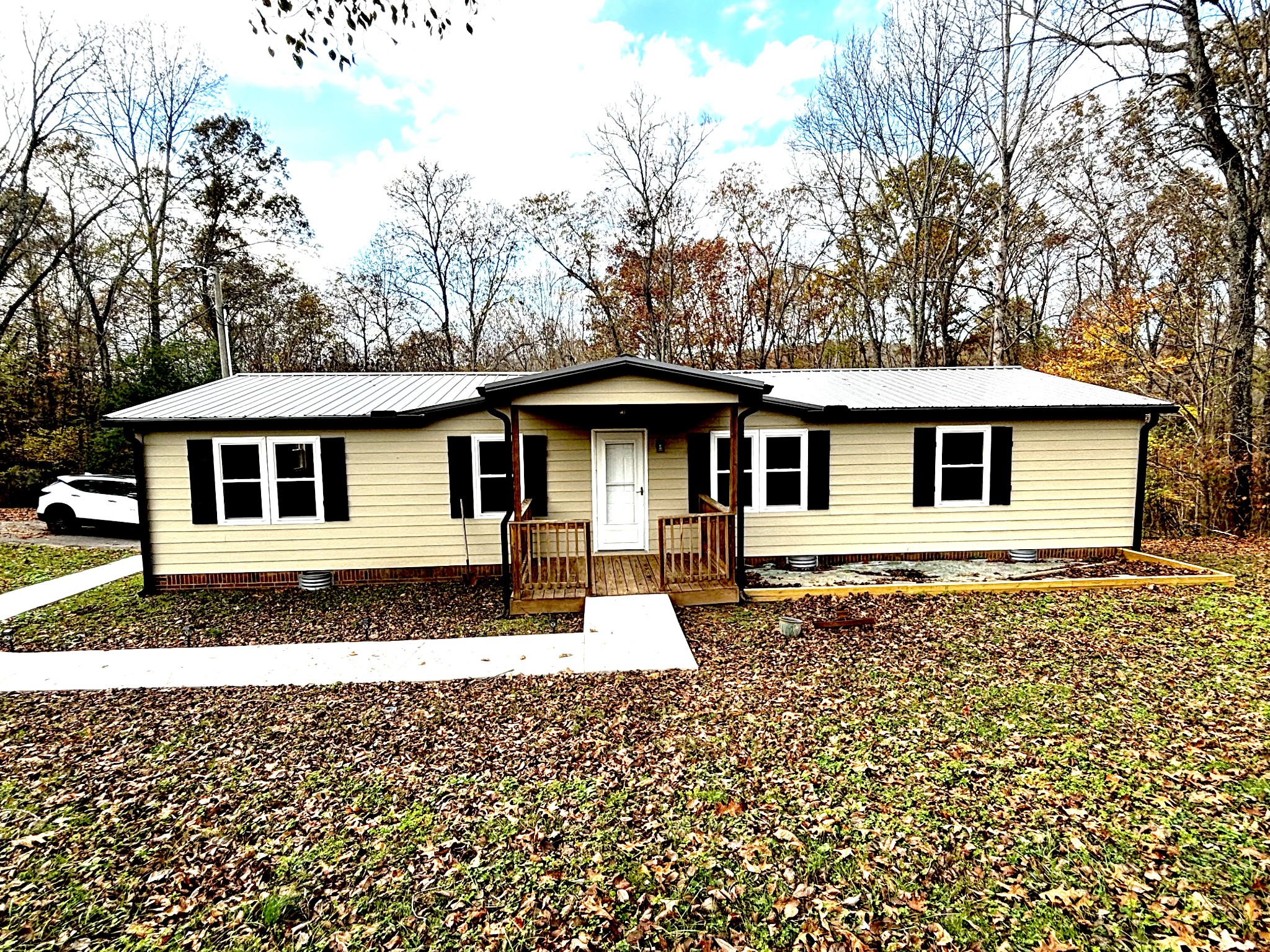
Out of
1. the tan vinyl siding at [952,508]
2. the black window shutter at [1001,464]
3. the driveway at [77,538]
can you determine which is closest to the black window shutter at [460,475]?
the tan vinyl siding at [952,508]

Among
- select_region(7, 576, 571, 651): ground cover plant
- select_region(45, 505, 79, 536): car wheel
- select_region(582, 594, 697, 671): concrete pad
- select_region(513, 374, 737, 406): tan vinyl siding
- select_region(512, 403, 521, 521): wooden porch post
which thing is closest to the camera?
select_region(582, 594, 697, 671): concrete pad

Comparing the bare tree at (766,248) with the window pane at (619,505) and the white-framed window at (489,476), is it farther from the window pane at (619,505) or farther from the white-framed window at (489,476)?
the white-framed window at (489,476)

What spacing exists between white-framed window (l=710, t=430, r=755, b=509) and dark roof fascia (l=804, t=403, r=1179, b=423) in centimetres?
104

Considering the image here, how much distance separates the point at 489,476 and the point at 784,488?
4657 mm

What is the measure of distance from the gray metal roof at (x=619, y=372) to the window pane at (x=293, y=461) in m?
0.57

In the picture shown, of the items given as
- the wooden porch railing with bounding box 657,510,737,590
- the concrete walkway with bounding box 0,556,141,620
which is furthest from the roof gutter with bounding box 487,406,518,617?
the concrete walkway with bounding box 0,556,141,620

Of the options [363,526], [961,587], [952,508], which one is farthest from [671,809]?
[952,508]

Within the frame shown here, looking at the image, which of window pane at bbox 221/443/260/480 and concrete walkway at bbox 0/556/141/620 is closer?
concrete walkway at bbox 0/556/141/620

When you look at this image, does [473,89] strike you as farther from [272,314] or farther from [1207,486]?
[272,314]

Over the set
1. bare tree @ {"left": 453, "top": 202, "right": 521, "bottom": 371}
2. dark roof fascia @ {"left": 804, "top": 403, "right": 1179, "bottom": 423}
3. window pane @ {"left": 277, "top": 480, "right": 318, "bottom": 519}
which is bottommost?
window pane @ {"left": 277, "top": 480, "right": 318, "bottom": 519}

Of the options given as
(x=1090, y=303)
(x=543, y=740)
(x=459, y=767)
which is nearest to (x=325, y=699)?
(x=459, y=767)

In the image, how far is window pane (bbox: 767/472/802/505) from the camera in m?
8.88

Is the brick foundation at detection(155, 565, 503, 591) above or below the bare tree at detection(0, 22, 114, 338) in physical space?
below

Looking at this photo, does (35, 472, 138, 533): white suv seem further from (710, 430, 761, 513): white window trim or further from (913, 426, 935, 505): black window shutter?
(913, 426, 935, 505): black window shutter
